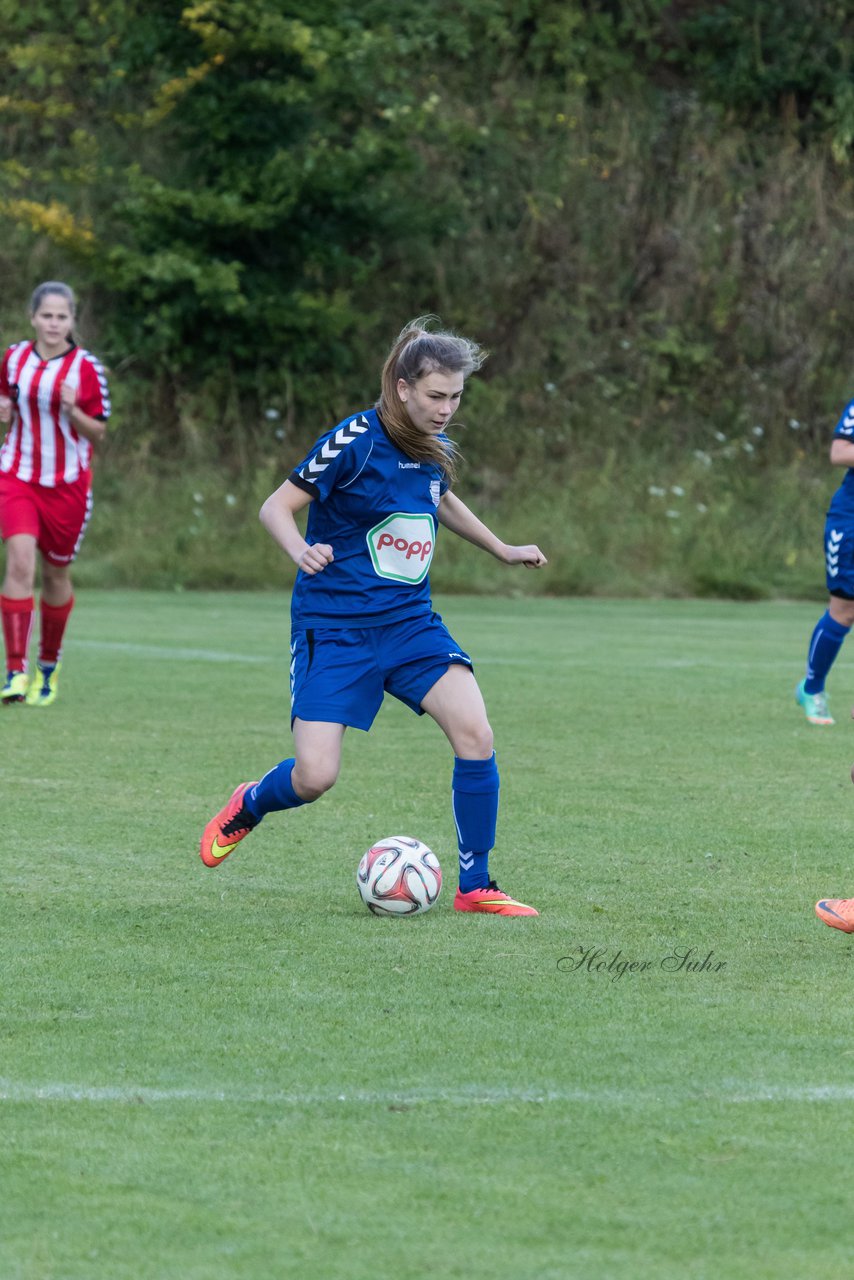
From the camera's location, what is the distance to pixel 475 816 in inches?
201

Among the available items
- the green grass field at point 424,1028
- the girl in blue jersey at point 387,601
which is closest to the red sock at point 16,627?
the green grass field at point 424,1028

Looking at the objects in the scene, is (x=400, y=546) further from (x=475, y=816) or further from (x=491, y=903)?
(x=491, y=903)

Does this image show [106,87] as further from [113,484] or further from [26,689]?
[26,689]

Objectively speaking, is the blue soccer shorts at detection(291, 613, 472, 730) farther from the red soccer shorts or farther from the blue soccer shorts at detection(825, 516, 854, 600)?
the red soccer shorts

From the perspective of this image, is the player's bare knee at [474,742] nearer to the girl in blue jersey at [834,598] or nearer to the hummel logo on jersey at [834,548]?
the girl in blue jersey at [834,598]

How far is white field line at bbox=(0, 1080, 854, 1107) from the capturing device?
3.28 m

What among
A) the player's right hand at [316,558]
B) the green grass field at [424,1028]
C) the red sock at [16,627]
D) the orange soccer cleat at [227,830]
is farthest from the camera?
the red sock at [16,627]

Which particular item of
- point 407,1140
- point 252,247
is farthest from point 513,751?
point 252,247

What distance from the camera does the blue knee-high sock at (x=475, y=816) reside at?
509cm

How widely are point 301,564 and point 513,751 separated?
3.59 metres

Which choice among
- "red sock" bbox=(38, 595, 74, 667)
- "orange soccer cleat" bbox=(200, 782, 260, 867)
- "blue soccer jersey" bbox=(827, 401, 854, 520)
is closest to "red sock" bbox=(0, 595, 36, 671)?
"red sock" bbox=(38, 595, 74, 667)

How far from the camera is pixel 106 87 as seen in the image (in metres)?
24.5

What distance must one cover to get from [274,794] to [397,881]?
49 cm

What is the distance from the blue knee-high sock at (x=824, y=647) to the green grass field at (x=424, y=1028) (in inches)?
41.5
